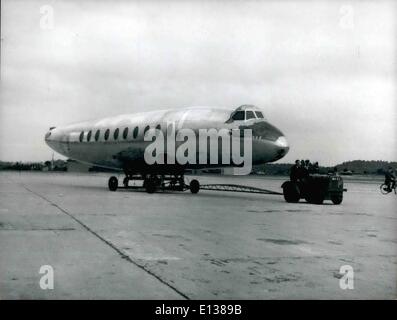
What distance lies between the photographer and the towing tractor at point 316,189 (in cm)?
2010

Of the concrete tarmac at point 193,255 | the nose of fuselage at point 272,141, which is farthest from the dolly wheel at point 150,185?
the concrete tarmac at point 193,255

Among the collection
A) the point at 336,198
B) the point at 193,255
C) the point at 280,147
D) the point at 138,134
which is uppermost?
the point at 138,134

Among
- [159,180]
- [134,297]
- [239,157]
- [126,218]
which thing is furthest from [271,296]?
[159,180]

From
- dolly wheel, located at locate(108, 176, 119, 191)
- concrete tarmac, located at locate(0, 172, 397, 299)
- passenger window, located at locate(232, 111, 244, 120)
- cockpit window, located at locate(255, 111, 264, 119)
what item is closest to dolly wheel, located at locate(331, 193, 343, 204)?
cockpit window, located at locate(255, 111, 264, 119)

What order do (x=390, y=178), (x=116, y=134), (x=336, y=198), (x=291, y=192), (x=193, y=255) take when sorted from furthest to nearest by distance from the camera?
(x=390, y=178)
(x=116, y=134)
(x=291, y=192)
(x=336, y=198)
(x=193, y=255)

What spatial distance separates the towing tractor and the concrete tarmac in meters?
5.55

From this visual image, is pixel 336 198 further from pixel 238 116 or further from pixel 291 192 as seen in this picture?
pixel 238 116

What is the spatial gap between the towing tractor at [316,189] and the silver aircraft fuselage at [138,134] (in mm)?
1465

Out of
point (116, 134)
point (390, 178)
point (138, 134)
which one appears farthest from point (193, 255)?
point (390, 178)

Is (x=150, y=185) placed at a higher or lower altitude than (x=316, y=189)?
lower

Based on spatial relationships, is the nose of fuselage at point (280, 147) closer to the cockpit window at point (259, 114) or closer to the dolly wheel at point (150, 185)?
the cockpit window at point (259, 114)

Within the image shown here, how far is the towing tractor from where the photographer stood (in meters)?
20.1

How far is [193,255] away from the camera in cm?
829

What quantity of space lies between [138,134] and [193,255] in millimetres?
18377
